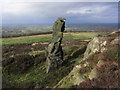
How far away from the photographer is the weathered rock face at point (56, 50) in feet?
76.0

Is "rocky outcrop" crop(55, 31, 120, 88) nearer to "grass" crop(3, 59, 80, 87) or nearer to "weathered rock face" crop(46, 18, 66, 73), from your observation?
"grass" crop(3, 59, 80, 87)

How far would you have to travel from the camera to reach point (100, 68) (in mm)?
12438

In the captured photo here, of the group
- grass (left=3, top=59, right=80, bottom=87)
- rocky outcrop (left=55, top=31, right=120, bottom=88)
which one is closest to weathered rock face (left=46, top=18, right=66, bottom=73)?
grass (left=3, top=59, right=80, bottom=87)

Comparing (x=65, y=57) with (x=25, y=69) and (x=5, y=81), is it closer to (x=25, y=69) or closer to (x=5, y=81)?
(x=25, y=69)

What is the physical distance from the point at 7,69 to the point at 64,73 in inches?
379

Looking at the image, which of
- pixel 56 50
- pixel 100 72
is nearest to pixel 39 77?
pixel 56 50

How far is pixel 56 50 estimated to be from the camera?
2348 centimetres

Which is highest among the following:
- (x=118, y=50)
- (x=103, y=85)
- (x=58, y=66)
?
(x=118, y=50)

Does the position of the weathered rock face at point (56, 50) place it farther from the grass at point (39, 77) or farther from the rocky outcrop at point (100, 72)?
the rocky outcrop at point (100, 72)

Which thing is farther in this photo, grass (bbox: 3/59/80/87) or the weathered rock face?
the weathered rock face

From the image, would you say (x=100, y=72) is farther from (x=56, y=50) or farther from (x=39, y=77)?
(x=56, y=50)

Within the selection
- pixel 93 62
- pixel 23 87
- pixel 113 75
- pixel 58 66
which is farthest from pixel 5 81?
pixel 113 75

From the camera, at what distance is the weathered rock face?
2316cm

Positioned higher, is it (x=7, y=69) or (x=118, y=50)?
(x=118, y=50)
